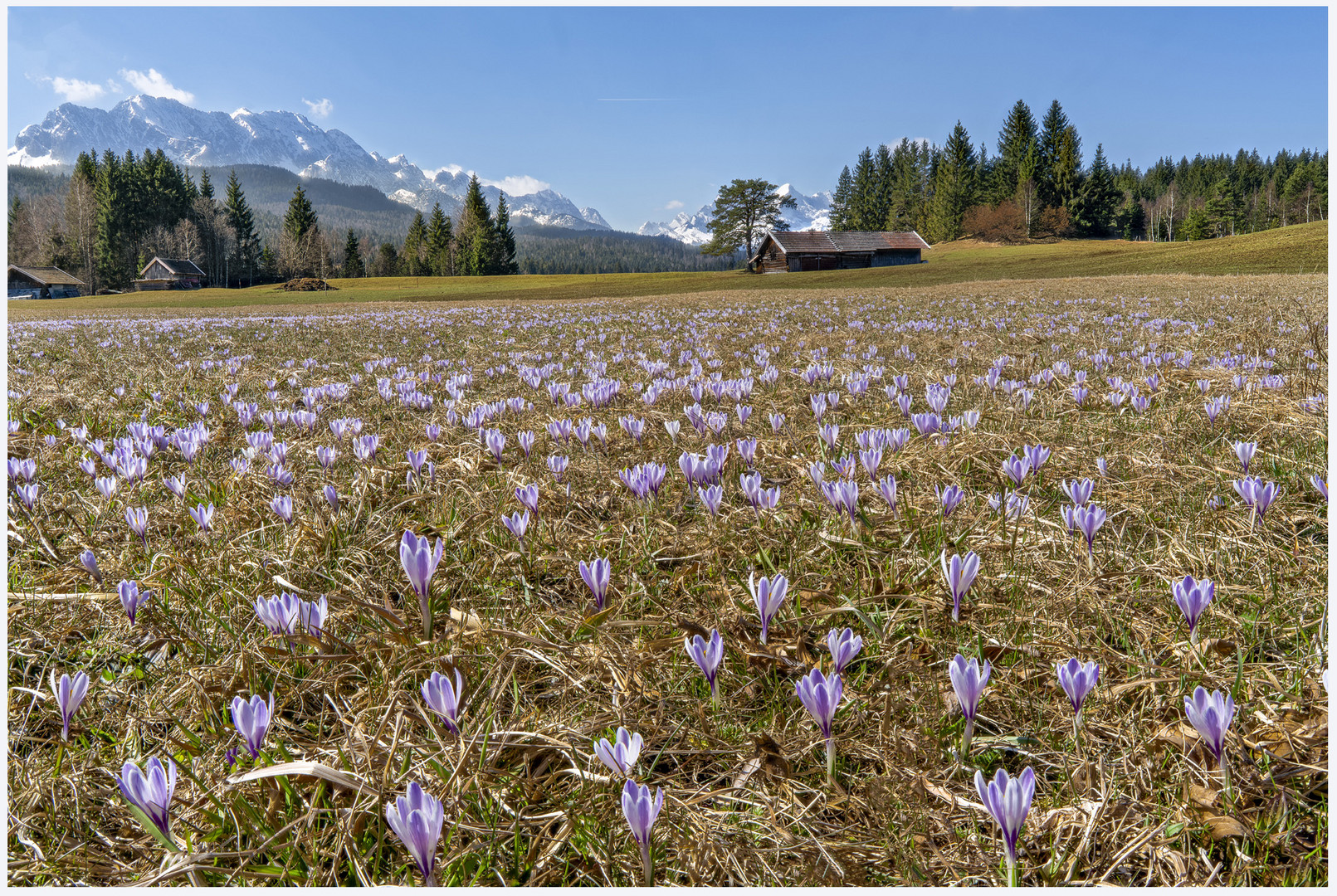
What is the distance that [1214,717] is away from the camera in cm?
114

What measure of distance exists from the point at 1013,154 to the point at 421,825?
4380 inches

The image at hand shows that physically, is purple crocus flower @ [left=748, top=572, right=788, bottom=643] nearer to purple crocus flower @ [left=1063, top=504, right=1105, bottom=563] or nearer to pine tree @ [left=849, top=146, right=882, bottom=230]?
purple crocus flower @ [left=1063, top=504, right=1105, bottom=563]

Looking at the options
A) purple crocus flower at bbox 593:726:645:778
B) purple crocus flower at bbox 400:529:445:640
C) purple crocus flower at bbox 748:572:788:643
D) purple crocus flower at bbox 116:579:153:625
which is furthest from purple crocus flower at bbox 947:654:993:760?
purple crocus flower at bbox 116:579:153:625

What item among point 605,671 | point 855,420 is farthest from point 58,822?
point 855,420

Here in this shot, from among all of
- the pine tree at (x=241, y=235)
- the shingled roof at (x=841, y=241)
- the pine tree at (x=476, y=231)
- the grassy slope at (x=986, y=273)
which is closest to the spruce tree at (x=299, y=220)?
the pine tree at (x=241, y=235)

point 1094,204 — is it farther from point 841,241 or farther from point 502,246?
point 502,246

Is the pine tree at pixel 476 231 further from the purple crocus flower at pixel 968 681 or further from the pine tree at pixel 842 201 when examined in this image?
the purple crocus flower at pixel 968 681

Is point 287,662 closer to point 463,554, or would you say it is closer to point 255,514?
point 463,554

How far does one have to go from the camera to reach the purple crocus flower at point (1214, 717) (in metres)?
1.12

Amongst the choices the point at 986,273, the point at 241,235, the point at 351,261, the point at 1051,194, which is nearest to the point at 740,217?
the point at 1051,194

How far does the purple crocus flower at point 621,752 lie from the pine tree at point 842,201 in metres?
122

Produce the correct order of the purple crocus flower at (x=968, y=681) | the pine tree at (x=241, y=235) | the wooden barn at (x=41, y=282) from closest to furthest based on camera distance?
the purple crocus flower at (x=968, y=681) → the wooden barn at (x=41, y=282) → the pine tree at (x=241, y=235)

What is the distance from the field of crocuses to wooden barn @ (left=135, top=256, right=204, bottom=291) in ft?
338

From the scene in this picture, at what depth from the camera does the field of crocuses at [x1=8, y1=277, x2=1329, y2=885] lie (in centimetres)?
119
